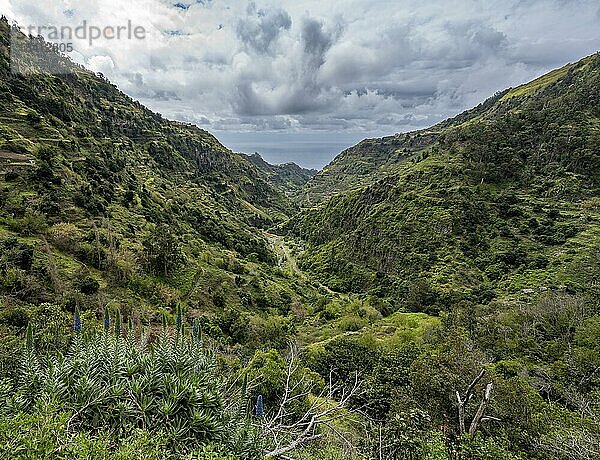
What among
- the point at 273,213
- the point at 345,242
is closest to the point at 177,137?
the point at 273,213

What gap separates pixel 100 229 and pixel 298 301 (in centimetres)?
2854

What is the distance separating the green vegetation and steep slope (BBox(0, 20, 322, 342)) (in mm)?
Answer: 240

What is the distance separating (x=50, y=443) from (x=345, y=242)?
247 ft

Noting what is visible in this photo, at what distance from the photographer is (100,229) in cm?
3400

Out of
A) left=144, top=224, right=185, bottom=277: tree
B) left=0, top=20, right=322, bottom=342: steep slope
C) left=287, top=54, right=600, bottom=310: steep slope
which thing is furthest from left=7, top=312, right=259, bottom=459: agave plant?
left=287, top=54, right=600, bottom=310: steep slope

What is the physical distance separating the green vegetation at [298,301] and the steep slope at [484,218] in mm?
397

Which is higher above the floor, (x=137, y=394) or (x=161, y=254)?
(x=137, y=394)

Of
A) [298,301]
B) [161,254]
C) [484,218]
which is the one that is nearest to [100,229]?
[161,254]

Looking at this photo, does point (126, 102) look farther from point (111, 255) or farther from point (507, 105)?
point (507, 105)

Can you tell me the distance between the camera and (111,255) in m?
30.9

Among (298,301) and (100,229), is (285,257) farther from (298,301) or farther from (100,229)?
(100,229)

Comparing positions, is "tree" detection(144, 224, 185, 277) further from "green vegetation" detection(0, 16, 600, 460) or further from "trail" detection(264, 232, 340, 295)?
"trail" detection(264, 232, 340, 295)

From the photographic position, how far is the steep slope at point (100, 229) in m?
25.3

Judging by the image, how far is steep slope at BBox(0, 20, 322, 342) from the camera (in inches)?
997
